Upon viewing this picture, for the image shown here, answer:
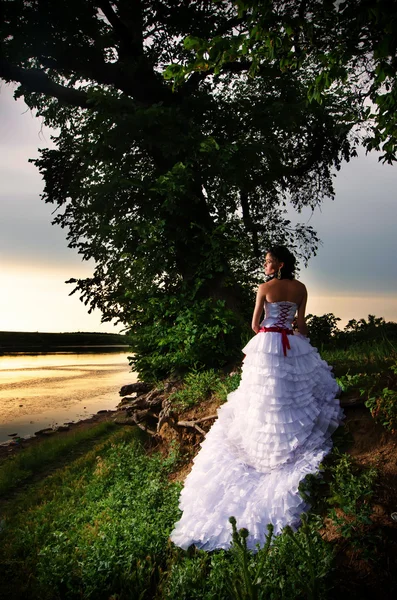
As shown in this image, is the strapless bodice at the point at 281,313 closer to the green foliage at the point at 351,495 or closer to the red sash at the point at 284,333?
the red sash at the point at 284,333

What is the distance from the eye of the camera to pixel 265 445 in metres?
6.88

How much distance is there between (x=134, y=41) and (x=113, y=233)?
6557 mm

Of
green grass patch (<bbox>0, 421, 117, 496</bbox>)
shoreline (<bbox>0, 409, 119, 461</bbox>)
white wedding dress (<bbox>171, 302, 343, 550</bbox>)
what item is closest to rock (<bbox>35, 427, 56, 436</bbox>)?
shoreline (<bbox>0, 409, 119, 461</bbox>)

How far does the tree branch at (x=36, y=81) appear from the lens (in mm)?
14242

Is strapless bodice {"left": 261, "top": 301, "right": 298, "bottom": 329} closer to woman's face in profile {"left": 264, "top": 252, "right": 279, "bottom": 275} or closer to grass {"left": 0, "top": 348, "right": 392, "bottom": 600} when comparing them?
woman's face in profile {"left": 264, "top": 252, "right": 279, "bottom": 275}

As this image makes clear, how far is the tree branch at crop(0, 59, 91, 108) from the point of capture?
14.2m

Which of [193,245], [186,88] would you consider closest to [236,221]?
[193,245]

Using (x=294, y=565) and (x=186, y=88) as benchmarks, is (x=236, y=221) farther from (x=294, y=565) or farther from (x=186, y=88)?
(x=294, y=565)

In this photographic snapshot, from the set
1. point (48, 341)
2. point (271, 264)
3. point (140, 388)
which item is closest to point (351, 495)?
point (271, 264)

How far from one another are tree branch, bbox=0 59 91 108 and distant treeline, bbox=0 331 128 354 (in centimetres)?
3402

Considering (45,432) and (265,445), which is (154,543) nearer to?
(265,445)

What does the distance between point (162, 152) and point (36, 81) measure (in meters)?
4.80

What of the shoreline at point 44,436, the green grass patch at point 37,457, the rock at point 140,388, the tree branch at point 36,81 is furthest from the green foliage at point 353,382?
the shoreline at point 44,436

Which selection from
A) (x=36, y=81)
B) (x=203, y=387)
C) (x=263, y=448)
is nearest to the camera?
(x=263, y=448)
